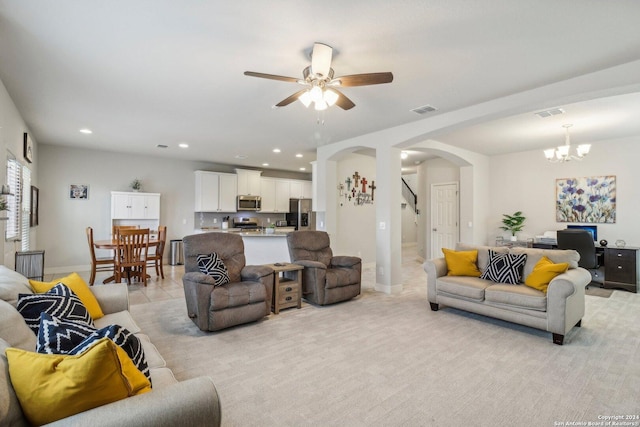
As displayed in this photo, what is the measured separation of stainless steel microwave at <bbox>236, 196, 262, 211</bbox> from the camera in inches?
340

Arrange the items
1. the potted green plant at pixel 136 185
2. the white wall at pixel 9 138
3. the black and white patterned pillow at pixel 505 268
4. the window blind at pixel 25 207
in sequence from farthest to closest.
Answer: the potted green plant at pixel 136 185 < the window blind at pixel 25 207 < the black and white patterned pillow at pixel 505 268 < the white wall at pixel 9 138

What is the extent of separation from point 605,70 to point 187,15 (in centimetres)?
370

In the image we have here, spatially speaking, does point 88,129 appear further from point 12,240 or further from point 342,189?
point 342,189

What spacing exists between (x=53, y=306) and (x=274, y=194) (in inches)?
299

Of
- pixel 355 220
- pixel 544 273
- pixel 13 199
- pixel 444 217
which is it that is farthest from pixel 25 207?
pixel 444 217

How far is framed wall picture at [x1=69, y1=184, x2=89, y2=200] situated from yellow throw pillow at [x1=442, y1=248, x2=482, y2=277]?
24.3ft

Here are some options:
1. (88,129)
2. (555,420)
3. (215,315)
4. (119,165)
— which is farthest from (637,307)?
(119,165)

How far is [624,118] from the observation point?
4.52 meters

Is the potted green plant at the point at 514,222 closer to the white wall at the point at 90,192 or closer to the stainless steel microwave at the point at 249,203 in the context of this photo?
the stainless steel microwave at the point at 249,203

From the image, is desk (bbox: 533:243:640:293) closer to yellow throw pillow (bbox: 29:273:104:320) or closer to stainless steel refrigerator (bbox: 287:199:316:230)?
stainless steel refrigerator (bbox: 287:199:316:230)

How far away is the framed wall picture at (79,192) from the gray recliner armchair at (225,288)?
4813 millimetres

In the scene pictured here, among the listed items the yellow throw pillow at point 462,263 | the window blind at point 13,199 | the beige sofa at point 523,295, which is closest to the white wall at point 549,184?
the beige sofa at point 523,295

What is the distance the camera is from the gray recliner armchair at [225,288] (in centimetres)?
328

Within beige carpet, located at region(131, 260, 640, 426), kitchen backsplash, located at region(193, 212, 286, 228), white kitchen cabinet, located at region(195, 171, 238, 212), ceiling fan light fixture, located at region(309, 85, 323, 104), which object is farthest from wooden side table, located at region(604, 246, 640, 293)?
white kitchen cabinet, located at region(195, 171, 238, 212)
